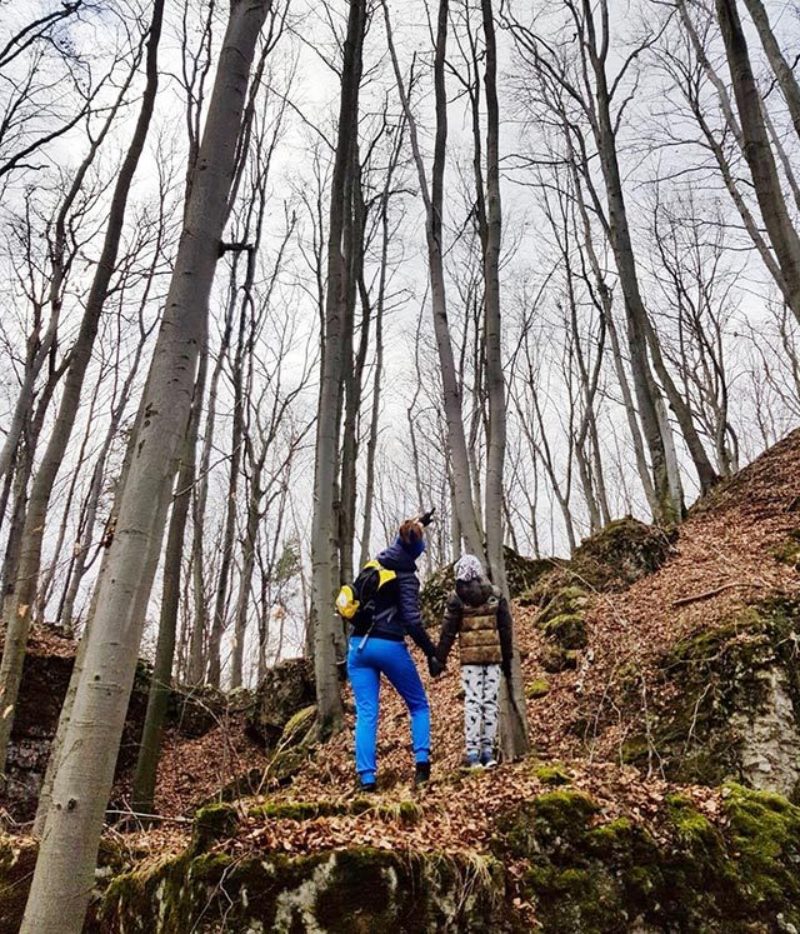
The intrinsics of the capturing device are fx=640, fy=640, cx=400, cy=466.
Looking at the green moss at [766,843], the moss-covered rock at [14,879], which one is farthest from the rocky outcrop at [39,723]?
the green moss at [766,843]

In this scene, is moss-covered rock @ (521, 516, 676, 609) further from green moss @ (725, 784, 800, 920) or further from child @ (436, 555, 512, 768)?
green moss @ (725, 784, 800, 920)

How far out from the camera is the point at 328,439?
7.27 meters

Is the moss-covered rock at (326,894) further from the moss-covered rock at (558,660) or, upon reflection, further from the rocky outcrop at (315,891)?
the moss-covered rock at (558,660)

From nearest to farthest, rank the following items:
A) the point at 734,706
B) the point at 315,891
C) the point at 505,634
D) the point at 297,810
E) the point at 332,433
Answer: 1. the point at 315,891
2. the point at 297,810
3. the point at 734,706
4. the point at 505,634
5. the point at 332,433

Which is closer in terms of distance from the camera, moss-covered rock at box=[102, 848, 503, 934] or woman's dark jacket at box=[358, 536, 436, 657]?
moss-covered rock at box=[102, 848, 503, 934]

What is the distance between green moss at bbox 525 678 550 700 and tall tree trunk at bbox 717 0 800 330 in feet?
14.8

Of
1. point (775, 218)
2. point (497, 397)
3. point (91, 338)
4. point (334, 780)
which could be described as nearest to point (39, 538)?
point (91, 338)

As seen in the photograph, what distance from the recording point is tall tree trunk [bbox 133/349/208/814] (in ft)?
22.1

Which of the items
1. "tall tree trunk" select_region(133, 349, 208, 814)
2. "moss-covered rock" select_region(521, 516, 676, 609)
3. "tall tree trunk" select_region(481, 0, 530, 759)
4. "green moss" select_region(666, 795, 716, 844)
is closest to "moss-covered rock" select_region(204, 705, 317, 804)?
"tall tree trunk" select_region(133, 349, 208, 814)

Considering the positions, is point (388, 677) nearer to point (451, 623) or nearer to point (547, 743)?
point (451, 623)

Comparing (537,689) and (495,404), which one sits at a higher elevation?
(495,404)

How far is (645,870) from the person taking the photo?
10.5ft

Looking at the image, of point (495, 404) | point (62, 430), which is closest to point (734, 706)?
point (495, 404)

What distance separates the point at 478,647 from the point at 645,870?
2.33 meters
